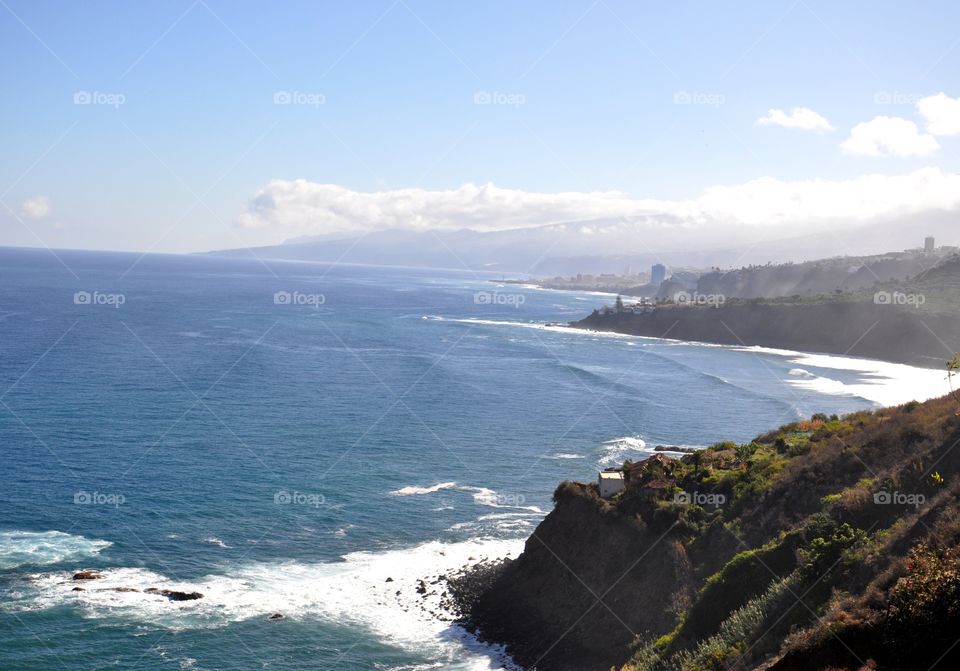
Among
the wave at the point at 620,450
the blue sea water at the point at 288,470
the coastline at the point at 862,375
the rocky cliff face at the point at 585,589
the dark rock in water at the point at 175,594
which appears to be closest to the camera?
the rocky cliff face at the point at 585,589

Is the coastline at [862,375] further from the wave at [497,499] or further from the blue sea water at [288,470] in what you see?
the wave at [497,499]

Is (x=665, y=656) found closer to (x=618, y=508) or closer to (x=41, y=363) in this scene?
(x=618, y=508)

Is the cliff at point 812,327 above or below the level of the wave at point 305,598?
above

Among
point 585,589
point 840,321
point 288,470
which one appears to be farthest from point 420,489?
point 840,321

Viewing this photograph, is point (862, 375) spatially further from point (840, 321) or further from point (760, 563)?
point (760, 563)

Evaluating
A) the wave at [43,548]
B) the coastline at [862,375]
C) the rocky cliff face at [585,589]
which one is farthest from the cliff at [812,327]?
the wave at [43,548]

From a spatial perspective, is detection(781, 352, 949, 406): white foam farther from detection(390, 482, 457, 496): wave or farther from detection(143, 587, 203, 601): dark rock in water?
detection(143, 587, 203, 601): dark rock in water

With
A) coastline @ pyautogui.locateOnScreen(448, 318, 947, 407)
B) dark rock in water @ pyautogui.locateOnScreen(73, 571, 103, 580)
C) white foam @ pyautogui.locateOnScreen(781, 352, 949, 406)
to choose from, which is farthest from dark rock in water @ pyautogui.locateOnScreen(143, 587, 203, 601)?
white foam @ pyautogui.locateOnScreen(781, 352, 949, 406)
